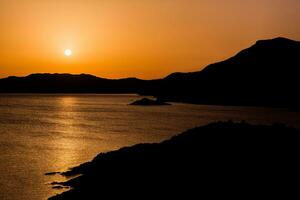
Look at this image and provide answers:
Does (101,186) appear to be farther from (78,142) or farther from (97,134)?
(97,134)

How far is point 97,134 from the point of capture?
93.2m

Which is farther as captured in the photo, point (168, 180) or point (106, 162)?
point (106, 162)

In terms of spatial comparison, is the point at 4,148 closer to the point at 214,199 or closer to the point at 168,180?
the point at 168,180

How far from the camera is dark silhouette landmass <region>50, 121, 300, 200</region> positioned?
89.8ft

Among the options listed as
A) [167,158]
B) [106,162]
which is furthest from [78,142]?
[167,158]

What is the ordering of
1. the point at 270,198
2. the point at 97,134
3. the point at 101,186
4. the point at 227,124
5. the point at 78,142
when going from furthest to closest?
the point at 97,134 < the point at 78,142 < the point at 227,124 < the point at 101,186 < the point at 270,198

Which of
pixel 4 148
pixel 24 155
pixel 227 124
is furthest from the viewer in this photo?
pixel 4 148

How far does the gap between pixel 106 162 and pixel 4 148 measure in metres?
36.9

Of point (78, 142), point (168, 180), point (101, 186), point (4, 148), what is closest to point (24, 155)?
point (4, 148)

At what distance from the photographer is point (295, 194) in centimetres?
2547

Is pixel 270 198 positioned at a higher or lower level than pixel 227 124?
lower

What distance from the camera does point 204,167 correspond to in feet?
99.3

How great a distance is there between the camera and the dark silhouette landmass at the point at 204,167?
2736cm

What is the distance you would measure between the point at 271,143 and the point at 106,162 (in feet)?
49.9
